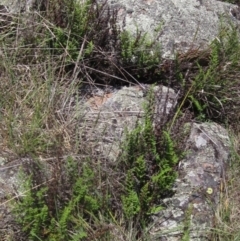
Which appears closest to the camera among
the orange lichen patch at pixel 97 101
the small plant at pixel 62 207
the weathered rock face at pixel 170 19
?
the small plant at pixel 62 207

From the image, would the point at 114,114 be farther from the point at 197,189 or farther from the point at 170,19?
the point at 170,19

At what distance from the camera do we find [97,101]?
3311mm

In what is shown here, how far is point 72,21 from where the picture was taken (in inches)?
131

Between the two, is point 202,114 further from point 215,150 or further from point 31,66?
point 31,66

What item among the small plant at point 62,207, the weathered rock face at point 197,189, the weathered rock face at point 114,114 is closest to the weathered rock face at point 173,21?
the weathered rock face at point 114,114

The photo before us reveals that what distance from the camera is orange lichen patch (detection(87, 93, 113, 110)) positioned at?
129 inches

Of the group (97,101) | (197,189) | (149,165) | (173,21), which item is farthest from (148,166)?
(173,21)

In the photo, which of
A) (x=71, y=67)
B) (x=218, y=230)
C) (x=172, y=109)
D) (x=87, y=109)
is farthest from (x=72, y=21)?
(x=218, y=230)

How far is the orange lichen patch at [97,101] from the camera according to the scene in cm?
327

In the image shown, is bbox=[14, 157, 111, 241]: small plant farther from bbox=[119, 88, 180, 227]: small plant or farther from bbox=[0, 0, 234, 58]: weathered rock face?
bbox=[0, 0, 234, 58]: weathered rock face

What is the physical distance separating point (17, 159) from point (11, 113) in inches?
11.6

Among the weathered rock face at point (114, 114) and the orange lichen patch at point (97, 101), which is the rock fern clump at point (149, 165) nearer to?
the weathered rock face at point (114, 114)

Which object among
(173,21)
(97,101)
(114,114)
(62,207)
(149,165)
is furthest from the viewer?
(173,21)

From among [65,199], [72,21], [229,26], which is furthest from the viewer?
[229,26]
